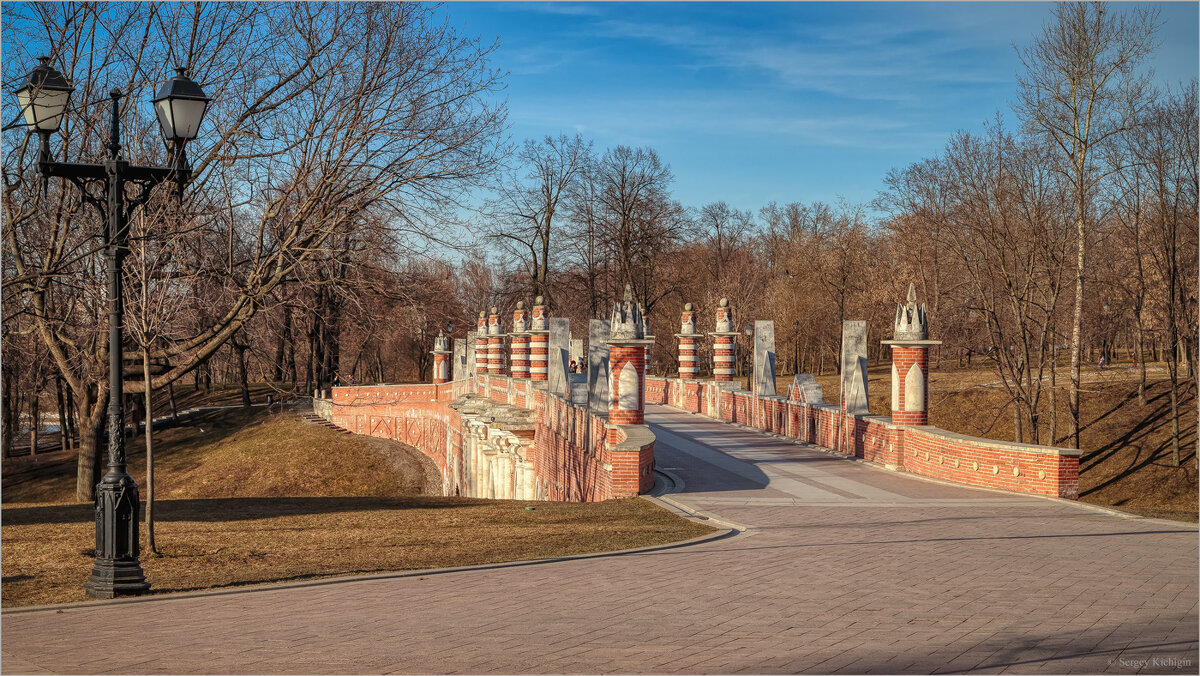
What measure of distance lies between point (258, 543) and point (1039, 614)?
8.70 meters

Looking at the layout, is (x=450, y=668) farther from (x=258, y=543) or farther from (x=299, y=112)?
(x=299, y=112)

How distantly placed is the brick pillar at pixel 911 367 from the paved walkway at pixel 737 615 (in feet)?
19.6

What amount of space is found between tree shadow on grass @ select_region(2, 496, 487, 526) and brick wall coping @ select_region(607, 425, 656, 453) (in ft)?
8.47

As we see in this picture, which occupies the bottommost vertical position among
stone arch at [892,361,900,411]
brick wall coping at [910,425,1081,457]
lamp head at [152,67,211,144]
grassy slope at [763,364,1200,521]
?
grassy slope at [763,364,1200,521]

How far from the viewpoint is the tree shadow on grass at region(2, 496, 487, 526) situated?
1499cm

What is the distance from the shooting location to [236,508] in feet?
53.0

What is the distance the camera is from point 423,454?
4347 cm

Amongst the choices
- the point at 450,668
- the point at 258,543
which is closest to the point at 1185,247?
the point at 258,543

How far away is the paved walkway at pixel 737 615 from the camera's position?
643cm

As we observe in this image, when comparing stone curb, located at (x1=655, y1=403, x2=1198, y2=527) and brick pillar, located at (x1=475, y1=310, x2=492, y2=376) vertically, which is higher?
brick pillar, located at (x1=475, y1=310, x2=492, y2=376)

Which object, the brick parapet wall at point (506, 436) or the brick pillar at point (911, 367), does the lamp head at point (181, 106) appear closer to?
the brick parapet wall at point (506, 436)

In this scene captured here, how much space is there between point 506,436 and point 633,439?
38.5ft

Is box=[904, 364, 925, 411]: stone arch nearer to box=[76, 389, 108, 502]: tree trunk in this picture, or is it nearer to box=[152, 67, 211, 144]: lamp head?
box=[152, 67, 211, 144]: lamp head

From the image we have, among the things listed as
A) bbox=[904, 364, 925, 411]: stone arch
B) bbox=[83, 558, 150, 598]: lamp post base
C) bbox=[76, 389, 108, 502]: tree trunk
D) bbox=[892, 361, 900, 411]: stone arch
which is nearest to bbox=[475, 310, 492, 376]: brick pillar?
bbox=[76, 389, 108, 502]: tree trunk
